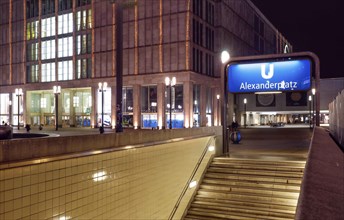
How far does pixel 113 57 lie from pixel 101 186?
172ft

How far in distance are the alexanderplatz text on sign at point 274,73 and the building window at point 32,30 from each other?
60293 mm

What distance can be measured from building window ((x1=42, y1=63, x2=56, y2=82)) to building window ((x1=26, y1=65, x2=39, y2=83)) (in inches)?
68.0

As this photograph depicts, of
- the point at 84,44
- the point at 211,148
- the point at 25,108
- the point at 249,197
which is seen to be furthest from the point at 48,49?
the point at 249,197

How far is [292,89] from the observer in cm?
1384

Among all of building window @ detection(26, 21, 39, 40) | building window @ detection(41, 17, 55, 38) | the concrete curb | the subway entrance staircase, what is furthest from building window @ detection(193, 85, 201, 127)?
the concrete curb

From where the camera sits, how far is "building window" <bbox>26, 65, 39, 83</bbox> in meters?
67.4

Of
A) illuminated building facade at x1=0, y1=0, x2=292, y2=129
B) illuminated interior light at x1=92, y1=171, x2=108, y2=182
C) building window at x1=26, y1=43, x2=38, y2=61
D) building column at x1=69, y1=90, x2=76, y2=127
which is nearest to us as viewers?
illuminated interior light at x1=92, y1=171, x2=108, y2=182

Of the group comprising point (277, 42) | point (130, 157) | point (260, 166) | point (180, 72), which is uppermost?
point (277, 42)

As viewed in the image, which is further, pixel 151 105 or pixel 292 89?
pixel 151 105

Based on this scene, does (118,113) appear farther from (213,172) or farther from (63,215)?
(63,215)

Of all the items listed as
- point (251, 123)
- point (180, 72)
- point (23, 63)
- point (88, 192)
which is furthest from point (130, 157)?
point (251, 123)

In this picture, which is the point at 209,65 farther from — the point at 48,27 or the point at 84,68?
the point at 48,27

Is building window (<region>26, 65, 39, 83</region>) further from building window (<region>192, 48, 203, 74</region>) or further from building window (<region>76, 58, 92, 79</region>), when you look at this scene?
building window (<region>192, 48, 203, 74</region>)

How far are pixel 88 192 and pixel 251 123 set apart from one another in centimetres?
8042
